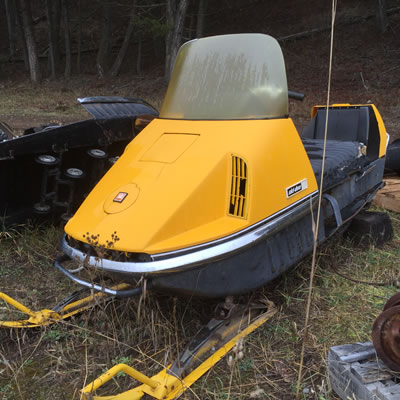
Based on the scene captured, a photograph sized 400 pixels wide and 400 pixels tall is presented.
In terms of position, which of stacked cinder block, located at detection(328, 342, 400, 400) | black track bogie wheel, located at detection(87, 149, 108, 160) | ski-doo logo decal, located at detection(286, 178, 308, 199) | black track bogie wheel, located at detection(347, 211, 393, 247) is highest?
ski-doo logo decal, located at detection(286, 178, 308, 199)

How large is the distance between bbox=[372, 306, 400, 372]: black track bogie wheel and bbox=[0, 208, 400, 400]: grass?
35 cm

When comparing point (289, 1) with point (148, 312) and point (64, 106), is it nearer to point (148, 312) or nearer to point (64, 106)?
point (64, 106)

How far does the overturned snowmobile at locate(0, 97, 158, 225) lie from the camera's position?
3.31m

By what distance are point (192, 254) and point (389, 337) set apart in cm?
89

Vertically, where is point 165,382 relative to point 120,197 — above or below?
below

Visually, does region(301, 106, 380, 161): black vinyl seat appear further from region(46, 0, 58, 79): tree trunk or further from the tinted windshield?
region(46, 0, 58, 79): tree trunk

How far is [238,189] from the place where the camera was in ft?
7.13

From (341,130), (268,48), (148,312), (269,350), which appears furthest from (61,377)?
(341,130)

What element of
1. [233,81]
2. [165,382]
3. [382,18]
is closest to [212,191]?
[233,81]

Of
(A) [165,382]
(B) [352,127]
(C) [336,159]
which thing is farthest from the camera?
(B) [352,127]

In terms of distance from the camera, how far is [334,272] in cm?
305

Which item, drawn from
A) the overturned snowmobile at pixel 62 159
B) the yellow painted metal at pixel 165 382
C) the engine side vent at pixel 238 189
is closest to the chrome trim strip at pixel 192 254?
the engine side vent at pixel 238 189

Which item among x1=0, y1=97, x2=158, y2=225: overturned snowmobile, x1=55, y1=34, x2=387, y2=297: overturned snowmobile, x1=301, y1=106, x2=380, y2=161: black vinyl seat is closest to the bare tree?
x1=0, y1=97, x2=158, y2=225: overturned snowmobile

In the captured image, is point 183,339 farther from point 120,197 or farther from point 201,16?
point 201,16
